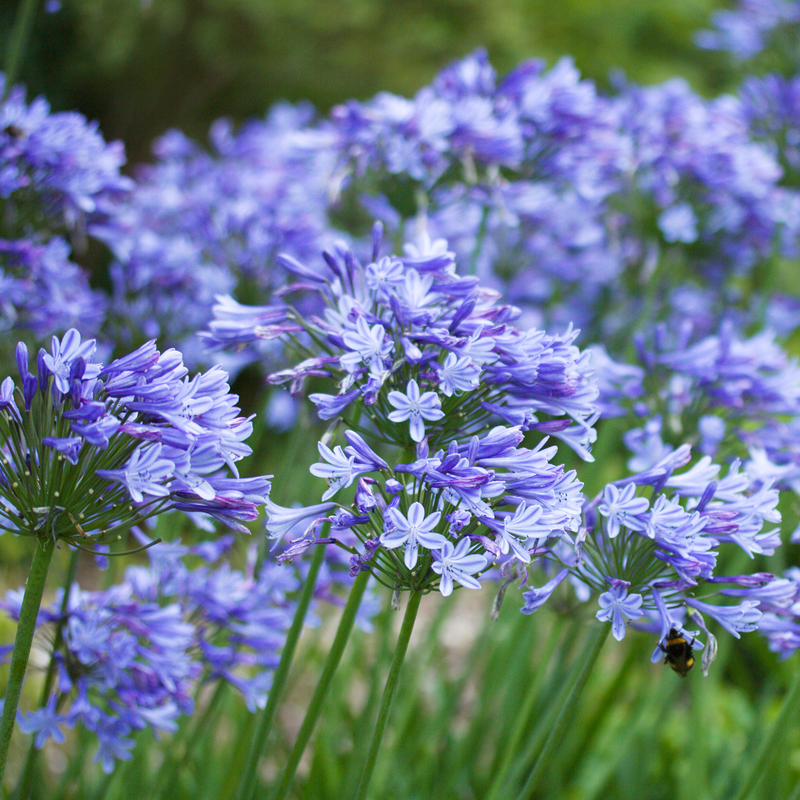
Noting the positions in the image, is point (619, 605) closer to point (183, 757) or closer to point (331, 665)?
point (331, 665)

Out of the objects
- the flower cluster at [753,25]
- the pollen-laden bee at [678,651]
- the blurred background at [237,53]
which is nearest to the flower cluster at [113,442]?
the pollen-laden bee at [678,651]

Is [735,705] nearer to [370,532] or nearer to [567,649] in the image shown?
[567,649]

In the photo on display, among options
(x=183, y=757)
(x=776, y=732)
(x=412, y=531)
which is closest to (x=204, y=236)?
(x=183, y=757)

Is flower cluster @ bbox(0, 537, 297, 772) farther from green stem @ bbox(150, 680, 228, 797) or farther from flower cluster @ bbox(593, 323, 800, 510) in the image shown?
flower cluster @ bbox(593, 323, 800, 510)

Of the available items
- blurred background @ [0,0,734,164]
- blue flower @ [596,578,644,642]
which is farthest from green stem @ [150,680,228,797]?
blurred background @ [0,0,734,164]

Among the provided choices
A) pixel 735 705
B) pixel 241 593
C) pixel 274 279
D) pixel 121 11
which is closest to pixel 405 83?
pixel 121 11

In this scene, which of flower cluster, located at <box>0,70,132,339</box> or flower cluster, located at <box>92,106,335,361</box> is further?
flower cluster, located at <box>92,106,335,361</box>

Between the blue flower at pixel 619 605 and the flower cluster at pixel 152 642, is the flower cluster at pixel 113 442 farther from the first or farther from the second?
the blue flower at pixel 619 605
